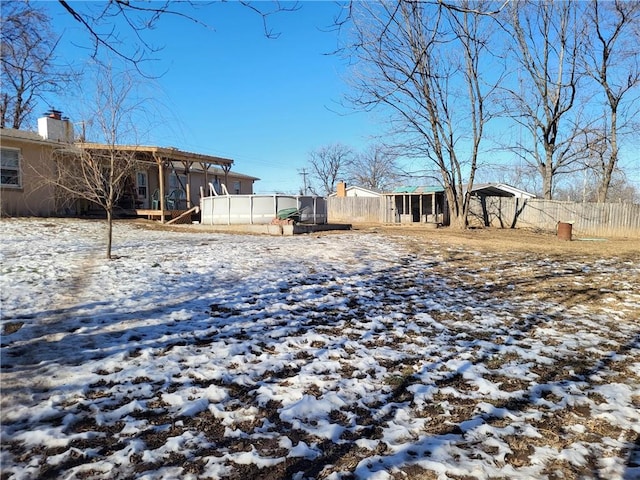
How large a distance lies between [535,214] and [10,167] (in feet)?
82.1

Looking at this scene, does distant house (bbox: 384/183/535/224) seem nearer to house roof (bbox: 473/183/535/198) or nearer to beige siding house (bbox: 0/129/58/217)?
house roof (bbox: 473/183/535/198)

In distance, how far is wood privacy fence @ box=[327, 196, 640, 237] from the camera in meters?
20.8

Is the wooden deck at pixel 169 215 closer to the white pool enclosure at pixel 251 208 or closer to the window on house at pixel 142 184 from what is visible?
the white pool enclosure at pixel 251 208

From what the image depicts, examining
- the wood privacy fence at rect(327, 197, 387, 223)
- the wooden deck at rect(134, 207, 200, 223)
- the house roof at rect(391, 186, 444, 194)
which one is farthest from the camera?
the wood privacy fence at rect(327, 197, 387, 223)

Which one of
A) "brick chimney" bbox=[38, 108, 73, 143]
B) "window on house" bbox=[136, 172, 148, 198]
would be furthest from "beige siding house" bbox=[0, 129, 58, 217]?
"window on house" bbox=[136, 172, 148, 198]

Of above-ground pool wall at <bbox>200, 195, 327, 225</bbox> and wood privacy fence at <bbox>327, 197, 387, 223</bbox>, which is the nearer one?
above-ground pool wall at <bbox>200, 195, 327, 225</bbox>

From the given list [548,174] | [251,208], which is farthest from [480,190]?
[251,208]

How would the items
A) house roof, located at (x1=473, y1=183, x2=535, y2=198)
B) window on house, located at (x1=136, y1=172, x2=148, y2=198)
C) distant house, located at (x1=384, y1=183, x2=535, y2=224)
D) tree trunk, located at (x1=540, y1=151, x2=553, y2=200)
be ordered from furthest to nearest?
house roof, located at (x1=473, y1=183, x2=535, y2=198) < distant house, located at (x1=384, y1=183, x2=535, y2=224) < tree trunk, located at (x1=540, y1=151, x2=553, y2=200) < window on house, located at (x1=136, y1=172, x2=148, y2=198)

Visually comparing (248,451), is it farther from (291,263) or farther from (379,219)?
(379,219)

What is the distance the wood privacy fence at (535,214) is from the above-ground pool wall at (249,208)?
13.8 m

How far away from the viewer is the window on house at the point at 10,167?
13453 millimetres

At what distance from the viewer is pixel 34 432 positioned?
8.26 feet

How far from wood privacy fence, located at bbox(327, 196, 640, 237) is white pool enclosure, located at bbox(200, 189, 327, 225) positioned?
45.2ft

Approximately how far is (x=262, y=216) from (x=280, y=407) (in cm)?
1190
